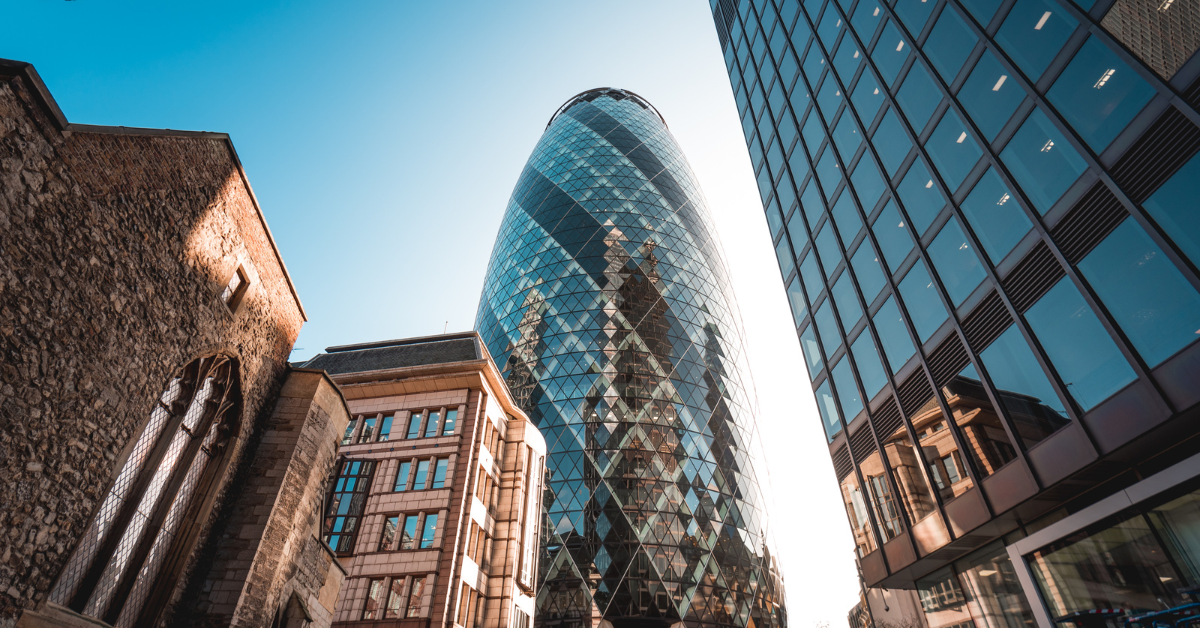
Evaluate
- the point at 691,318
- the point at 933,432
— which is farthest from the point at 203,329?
the point at 691,318

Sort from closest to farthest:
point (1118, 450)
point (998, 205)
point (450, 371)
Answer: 1. point (1118, 450)
2. point (998, 205)
3. point (450, 371)

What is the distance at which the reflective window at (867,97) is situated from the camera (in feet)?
50.5

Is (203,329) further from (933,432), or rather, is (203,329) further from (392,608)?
(392,608)

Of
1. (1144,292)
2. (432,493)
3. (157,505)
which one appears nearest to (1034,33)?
(1144,292)

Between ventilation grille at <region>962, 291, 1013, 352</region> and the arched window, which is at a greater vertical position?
ventilation grille at <region>962, 291, 1013, 352</region>

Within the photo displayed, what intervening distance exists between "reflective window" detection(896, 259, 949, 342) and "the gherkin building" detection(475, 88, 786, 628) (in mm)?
29345

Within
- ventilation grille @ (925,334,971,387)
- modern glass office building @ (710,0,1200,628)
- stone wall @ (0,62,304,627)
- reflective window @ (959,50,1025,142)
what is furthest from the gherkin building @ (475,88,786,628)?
reflective window @ (959,50,1025,142)

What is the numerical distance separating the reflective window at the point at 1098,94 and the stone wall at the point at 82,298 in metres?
14.5

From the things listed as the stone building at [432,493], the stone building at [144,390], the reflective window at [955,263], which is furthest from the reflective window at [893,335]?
the stone building at [432,493]

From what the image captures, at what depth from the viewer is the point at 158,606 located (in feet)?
29.4

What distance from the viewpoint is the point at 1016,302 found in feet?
34.1

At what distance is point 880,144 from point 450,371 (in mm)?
19398

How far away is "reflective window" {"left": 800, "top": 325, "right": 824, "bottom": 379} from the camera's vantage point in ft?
58.7

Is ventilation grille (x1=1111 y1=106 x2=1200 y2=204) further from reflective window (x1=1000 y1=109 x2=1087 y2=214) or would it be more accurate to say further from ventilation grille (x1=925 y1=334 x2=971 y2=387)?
ventilation grille (x1=925 y1=334 x2=971 y2=387)
